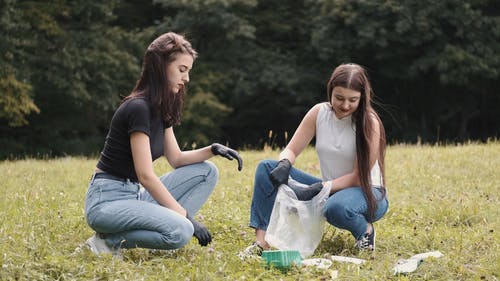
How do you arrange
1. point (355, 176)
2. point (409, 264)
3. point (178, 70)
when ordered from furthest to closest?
1. point (355, 176)
2. point (178, 70)
3. point (409, 264)

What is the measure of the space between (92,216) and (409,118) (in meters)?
23.4

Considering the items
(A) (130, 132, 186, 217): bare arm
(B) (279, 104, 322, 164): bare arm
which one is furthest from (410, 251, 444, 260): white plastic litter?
(A) (130, 132, 186, 217): bare arm

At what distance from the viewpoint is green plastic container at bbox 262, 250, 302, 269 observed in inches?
169

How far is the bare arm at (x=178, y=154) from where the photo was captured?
489 centimetres

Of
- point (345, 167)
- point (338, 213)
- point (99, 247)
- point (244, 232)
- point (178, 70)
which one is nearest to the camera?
point (99, 247)

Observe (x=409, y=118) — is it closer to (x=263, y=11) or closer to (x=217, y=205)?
(x=263, y=11)

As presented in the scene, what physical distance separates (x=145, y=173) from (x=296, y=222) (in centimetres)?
113

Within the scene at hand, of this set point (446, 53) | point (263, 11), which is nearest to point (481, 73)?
point (446, 53)

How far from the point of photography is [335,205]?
4758mm

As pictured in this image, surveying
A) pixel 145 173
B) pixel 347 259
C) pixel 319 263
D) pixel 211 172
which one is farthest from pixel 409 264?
pixel 145 173

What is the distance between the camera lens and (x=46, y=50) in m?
21.2

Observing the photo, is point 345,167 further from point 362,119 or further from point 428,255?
point 428,255

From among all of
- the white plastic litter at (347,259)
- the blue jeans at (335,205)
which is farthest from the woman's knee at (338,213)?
the white plastic litter at (347,259)

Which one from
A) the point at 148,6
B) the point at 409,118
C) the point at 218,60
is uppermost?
the point at 148,6
